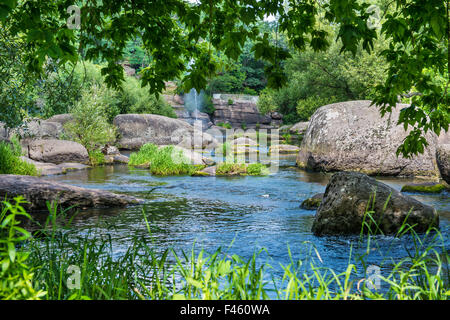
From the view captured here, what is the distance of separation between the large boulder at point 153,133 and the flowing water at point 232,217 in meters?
10.0

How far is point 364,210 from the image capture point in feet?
24.1

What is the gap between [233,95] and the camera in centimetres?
5325

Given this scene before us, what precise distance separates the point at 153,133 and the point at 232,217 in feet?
61.1

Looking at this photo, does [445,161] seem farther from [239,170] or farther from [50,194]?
[50,194]

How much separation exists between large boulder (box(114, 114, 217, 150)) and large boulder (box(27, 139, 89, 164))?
6.78 meters

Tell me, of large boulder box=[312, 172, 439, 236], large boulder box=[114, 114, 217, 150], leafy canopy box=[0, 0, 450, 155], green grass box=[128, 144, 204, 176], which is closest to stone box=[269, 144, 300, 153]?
large boulder box=[114, 114, 217, 150]

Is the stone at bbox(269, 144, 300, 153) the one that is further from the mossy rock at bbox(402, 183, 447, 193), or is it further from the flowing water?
the mossy rock at bbox(402, 183, 447, 193)

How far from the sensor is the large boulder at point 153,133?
26.3m

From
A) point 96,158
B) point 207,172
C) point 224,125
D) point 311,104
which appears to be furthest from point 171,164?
point 224,125

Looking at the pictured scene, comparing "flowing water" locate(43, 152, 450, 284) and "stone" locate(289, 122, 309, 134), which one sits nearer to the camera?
"flowing water" locate(43, 152, 450, 284)

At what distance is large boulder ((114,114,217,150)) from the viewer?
2630 cm

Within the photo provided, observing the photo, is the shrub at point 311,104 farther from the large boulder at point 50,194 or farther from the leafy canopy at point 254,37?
the leafy canopy at point 254,37

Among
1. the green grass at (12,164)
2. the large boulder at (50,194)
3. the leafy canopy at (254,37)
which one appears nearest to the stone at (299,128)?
the green grass at (12,164)

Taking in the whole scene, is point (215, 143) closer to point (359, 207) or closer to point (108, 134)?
point (108, 134)
